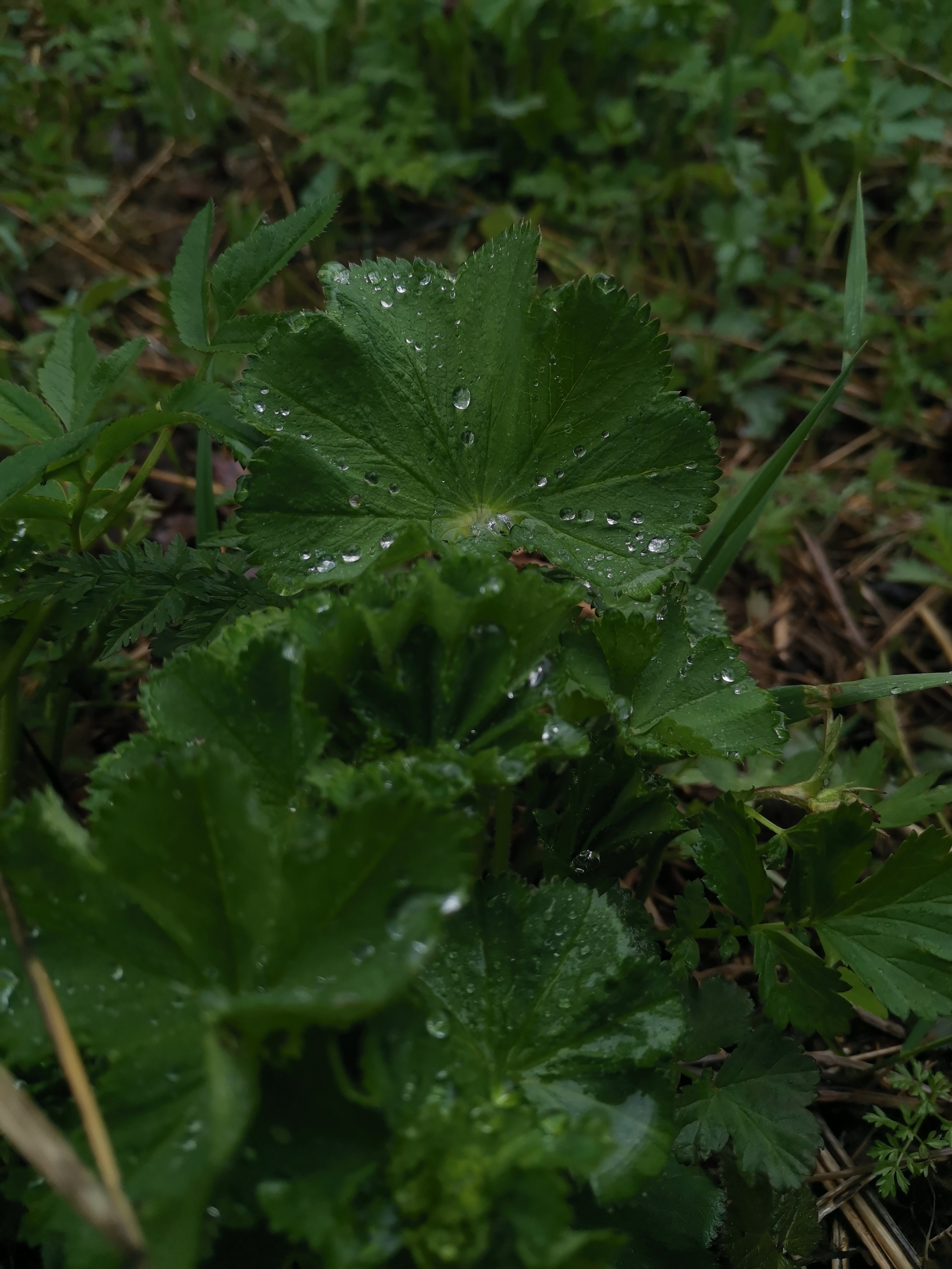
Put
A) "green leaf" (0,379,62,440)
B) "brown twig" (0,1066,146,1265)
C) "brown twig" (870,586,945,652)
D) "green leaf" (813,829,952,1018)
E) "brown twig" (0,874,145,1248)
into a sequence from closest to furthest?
"brown twig" (0,1066,146,1265), "brown twig" (0,874,145,1248), "green leaf" (813,829,952,1018), "green leaf" (0,379,62,440), "brown twig" (870,586,945,652)

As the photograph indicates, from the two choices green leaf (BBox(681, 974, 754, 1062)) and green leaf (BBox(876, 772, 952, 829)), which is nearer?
green leaf (BBox(681, 974, 754, 1062))

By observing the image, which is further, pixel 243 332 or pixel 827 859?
pixel 243 332

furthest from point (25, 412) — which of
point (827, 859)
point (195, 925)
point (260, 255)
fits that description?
point (827, 859)

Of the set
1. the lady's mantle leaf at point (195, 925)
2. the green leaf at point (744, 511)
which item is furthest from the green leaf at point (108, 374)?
the green leaf at point (744, 511)

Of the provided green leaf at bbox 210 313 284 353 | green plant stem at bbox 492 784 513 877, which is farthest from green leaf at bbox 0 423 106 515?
green plant stem at bbox 492 784 513 877

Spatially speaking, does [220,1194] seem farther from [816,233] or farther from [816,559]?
[816,233]

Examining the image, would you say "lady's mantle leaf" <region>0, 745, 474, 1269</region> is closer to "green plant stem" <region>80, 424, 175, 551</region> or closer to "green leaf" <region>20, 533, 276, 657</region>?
"green leaf" <region>20, 533, 276, 657</region>

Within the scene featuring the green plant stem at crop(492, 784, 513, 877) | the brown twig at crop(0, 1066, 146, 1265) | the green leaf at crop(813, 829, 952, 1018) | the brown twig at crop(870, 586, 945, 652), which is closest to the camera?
the brown twig at crop(0, 1066, 146, 1265)

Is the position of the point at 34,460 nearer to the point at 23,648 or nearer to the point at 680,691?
the point at 23,648

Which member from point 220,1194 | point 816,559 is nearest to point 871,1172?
point 220,1194
